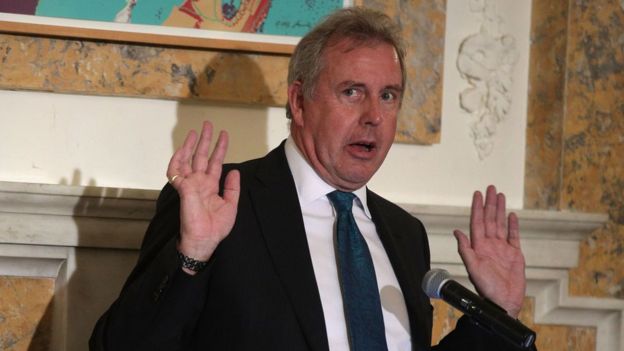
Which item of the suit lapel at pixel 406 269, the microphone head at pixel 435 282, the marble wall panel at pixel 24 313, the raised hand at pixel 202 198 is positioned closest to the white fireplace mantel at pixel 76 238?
the marble wall panel at pixel 24 313

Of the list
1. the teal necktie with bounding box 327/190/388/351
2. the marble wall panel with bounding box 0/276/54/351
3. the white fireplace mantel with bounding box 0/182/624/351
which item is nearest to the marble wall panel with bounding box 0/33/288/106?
the white fireplace mantel with bounding box 0/182/624/351

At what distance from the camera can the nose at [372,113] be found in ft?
8.58

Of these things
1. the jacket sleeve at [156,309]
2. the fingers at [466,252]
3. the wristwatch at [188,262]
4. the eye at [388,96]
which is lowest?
the jacket sleeve at [156,309]

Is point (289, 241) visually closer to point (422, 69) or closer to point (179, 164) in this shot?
point (179, 164)

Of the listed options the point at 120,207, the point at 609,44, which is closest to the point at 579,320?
the point at 609,44

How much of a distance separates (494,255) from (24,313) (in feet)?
4.35

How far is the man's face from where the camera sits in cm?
263

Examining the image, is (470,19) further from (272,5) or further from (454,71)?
(272,5)

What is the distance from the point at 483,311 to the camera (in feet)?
6.73

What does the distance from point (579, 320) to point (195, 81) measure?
1463mm

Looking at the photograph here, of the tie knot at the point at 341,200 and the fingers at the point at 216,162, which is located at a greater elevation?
the fingers at the point at 216,162

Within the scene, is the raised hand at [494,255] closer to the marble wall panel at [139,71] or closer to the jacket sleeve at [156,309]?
the jacket sleeve at [156,309]

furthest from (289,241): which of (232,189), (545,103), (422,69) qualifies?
(545,103)

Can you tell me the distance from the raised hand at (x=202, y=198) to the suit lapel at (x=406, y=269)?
1.91ft
